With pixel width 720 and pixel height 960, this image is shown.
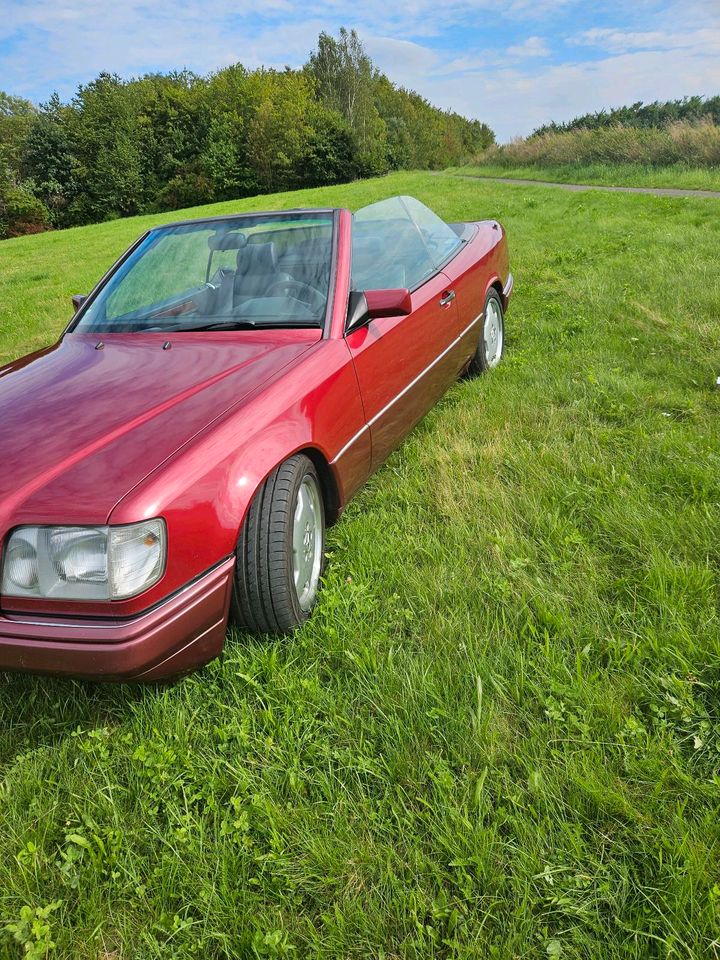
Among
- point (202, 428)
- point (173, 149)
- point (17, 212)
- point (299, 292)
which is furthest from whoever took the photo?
point (173, 149)

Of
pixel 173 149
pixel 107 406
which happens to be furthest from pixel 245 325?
pixel 173 149

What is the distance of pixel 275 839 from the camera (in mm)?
1518

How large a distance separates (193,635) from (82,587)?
12.6 inches

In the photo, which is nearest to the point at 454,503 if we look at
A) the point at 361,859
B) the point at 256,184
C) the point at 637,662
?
the point at 637,662

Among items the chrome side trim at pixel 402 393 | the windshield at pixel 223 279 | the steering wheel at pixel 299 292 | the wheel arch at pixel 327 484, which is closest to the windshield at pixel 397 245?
the chrome side trim at pixel 402 393

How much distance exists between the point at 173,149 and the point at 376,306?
4864cm

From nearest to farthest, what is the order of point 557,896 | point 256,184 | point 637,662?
point 557,896, point 637,662, point 256,184

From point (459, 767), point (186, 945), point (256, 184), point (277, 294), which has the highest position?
point (256, 184)

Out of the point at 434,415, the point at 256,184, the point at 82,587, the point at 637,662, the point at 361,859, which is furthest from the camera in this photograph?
the point at 256,184

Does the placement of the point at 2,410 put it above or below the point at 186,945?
above

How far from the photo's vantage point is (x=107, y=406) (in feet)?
6.93

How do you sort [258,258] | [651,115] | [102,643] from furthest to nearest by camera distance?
[651,115]
[258,258]
[102,643]

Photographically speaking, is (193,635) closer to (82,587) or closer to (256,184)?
(82,587)

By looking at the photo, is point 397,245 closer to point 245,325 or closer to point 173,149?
point 245,325
